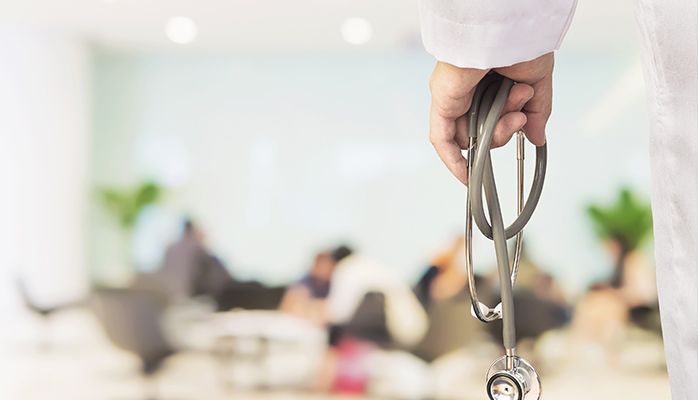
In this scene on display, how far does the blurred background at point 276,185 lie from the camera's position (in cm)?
651

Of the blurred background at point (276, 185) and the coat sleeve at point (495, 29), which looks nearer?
the coat sleeve at point (495, 29)

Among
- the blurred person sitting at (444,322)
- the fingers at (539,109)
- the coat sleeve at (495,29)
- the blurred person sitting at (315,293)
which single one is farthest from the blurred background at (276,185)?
the coat sleeve at (495,29)

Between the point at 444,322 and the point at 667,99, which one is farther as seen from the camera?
the point at 444,322

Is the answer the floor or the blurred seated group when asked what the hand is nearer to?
the blurred seated group

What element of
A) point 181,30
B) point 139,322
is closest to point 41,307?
point 139,322

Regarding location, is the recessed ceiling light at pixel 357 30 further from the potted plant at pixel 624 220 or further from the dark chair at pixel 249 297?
the potted plant at pixel 624 220

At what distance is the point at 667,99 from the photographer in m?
0.68

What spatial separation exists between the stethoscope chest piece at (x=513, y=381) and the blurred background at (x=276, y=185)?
17.1ft

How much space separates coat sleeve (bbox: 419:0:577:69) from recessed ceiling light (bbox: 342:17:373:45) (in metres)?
7.44

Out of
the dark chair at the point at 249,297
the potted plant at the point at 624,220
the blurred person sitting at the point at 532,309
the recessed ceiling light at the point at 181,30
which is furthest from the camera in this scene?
the potted plant at the point at 624,220

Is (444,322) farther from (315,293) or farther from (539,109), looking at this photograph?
(539,109)

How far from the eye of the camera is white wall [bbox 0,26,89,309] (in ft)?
28.2

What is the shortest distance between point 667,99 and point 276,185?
365 inches

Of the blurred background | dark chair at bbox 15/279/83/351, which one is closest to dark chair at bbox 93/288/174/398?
the blurred background
